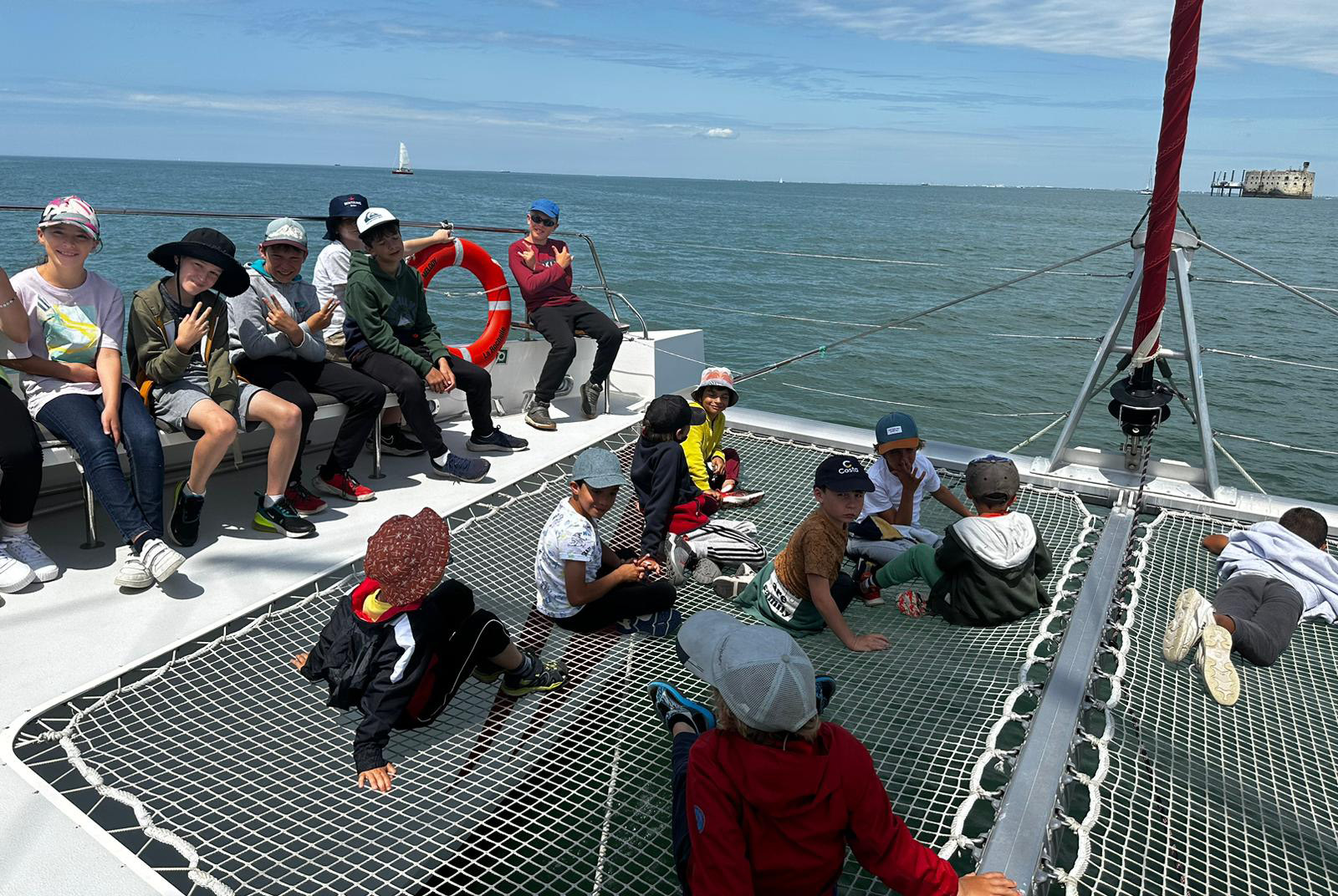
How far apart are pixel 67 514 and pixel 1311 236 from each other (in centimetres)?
5925

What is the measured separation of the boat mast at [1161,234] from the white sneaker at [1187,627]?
1.29 metres

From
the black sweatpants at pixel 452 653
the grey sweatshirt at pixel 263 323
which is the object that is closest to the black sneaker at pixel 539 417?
the grey sweatshirt at pixel 263 323

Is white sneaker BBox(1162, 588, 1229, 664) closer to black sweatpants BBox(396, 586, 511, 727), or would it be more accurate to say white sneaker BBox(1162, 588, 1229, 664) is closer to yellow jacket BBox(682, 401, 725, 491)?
yellow jacket BBox(682, 401, 725, 491)

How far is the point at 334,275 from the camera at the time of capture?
4297 mm

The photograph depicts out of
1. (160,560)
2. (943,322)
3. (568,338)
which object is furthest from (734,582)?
(943,322)

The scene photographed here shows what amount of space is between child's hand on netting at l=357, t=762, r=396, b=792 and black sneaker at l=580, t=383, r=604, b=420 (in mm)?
3061

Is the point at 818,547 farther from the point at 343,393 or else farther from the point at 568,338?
the point at 568,338

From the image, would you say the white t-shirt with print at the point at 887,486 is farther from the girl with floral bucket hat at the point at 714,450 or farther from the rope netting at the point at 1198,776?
the rope netting at the point at 1198,776

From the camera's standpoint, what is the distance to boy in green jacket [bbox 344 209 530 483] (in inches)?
160

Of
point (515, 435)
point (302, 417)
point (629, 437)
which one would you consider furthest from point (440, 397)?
point (302, 417)

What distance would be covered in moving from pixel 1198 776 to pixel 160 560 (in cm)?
319

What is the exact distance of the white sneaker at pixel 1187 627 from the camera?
2.93 metres

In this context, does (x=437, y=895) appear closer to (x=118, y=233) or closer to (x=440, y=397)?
(x=440, y=397)

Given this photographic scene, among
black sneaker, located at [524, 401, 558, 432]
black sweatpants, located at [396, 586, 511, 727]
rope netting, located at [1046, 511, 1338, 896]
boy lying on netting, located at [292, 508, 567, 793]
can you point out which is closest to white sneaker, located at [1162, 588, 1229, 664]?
rope netting, located at [1046, 511, 1338, 896]
